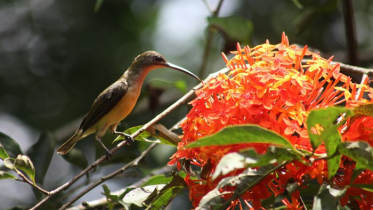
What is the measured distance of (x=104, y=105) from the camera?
4734mm

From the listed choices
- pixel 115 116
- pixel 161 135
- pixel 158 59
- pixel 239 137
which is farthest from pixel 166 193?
pixel 158 59

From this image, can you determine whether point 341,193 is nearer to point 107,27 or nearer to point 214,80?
point 214,80

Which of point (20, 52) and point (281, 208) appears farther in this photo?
point (20, 52)

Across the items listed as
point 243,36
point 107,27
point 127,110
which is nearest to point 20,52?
point 107,27

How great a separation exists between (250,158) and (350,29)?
2822mm

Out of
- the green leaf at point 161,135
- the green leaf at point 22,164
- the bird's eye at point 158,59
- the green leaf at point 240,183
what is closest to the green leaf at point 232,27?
the bird's eye at point 158,59

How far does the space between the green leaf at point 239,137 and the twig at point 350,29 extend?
104 inches

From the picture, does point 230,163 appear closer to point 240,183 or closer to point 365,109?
point 240,183

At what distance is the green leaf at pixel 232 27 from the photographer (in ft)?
13.9

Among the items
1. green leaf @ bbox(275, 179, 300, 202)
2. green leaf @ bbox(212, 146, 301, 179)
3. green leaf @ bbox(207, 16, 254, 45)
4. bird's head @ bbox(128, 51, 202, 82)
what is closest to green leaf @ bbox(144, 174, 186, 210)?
green leaf @ bbox(275, 179, 300, 202)

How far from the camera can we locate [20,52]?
7.96 metres

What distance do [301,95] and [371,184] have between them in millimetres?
510

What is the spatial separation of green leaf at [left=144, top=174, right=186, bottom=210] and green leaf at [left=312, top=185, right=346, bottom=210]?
772 millimetres

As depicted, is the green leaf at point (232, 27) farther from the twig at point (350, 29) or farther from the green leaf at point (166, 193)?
the green leaf at point (166, 193)
